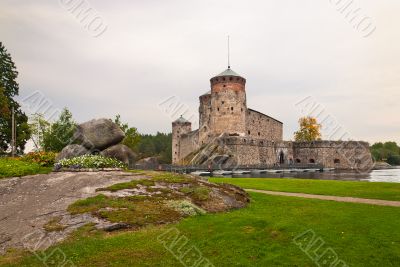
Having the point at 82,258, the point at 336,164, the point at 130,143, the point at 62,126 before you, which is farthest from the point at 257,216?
the point at 336,164

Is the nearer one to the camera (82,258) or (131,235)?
(82,258)

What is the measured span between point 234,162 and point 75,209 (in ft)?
156

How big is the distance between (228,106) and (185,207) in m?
53.4

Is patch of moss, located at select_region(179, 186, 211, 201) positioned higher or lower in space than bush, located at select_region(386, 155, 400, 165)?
lower

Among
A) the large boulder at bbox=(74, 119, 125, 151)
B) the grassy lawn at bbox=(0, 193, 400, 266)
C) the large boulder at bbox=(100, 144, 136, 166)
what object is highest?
the large boulder at bbox=(74, 119, 125, 151)

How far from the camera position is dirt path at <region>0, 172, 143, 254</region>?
9939 mm

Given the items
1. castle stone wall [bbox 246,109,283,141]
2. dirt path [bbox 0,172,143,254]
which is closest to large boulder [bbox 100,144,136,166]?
dirt path [bbox 0,172,143,254]

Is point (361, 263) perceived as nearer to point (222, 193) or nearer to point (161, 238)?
point (161, 238)

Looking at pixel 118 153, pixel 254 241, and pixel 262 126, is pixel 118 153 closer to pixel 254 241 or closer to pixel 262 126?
pixel 254 241

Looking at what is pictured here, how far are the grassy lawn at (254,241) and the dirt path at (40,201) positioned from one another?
0.90 m

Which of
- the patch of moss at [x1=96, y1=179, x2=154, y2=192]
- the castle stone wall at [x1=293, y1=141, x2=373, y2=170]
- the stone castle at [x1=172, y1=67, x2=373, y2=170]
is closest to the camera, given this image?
the patch of moss at [x1=96, y1=179, x2=154, y2=192]

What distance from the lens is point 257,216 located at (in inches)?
452

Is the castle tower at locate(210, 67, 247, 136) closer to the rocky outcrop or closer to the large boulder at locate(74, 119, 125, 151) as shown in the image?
the rocky outcrop

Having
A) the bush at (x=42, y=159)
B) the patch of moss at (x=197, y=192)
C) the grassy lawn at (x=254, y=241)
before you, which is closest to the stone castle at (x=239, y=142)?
the bush at (x=42, y=159)
